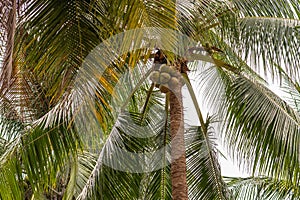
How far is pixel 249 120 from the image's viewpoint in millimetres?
5609

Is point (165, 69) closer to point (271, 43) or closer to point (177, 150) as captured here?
point (177, 150)

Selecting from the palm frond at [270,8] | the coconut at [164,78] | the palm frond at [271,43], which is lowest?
the coconut at [164,78]

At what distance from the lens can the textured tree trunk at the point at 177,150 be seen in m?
5.28

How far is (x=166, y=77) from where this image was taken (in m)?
5.48

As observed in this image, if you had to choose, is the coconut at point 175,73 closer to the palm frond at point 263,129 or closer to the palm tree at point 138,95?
the palm tree at point 138,95

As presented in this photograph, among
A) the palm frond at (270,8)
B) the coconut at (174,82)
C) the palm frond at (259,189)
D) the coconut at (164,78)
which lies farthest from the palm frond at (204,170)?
the palm frond at (259,189)

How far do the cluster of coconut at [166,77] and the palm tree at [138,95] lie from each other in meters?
0.13

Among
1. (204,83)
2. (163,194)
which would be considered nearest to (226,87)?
(204,83)

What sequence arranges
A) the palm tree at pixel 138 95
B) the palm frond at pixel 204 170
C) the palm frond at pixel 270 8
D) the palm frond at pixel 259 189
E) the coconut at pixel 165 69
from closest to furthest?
the palm tree at pixel 138 95 → the coconut at pixel 165 69 → the palm frond at pixel 270 8 → the palm frond at pixel 204 170 → the palm frond at pixel 259 189

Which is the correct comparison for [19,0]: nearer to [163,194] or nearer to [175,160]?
[175,160]

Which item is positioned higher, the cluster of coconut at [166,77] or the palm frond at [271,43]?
the palm frond at [271,43]

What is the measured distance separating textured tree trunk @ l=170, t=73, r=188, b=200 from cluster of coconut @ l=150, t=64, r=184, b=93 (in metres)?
0.10

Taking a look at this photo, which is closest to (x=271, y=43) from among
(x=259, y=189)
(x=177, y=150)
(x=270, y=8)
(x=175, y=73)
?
(x=270, y=8)

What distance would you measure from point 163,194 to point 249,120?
1.65m
